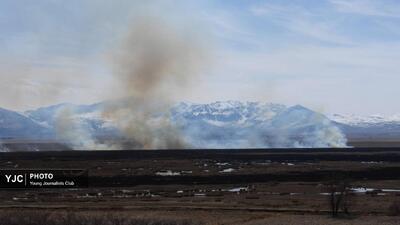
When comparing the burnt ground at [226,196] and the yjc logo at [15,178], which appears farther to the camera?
the burnt ground at [226,196]

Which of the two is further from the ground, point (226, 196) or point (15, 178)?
point (15, 178)

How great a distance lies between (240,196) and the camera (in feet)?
224

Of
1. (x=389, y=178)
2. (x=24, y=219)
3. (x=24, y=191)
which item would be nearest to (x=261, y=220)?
(x=24, y=219)

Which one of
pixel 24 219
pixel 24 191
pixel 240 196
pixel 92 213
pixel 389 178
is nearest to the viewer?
pixel 24 219

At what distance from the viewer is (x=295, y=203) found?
60750 millimetres

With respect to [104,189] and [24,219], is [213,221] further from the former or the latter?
[104,189]

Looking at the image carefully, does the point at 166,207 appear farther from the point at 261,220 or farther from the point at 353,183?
the point at 353,183

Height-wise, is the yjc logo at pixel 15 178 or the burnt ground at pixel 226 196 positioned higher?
the yjc logo at pixel 15 178

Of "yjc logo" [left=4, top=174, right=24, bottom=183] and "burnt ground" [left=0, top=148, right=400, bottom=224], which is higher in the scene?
"yjc logo" [left=4, top=174, right=24, bottom=183]

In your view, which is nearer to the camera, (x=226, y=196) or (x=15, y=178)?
(x=15, y=178)

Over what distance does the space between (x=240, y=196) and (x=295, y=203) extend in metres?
8.94

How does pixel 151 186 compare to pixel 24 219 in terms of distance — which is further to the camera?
pixel 151 186

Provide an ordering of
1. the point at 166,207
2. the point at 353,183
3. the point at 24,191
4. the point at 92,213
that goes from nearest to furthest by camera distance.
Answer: the point at 92,213
the point at 166,207
the point at 24,191
the point at 353,183

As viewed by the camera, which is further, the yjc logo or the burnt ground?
the burnt ground
